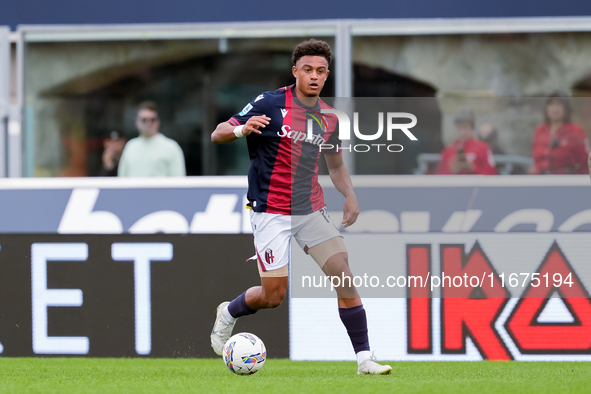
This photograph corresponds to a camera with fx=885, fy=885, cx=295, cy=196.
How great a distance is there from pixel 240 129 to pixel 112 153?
2285 mm

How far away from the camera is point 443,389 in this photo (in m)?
4.18

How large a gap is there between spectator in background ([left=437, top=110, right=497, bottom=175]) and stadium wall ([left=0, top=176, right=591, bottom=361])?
0.08 metres

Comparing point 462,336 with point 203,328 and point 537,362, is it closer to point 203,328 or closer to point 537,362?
point 537,362

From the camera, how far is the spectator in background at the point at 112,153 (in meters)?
6.53

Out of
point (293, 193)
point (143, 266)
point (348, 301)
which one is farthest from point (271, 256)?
point (143, 266)

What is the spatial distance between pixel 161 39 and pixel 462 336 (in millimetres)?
3160

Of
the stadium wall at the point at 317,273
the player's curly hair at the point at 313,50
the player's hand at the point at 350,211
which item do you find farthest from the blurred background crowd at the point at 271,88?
the player's curly hair at the point at 313,50

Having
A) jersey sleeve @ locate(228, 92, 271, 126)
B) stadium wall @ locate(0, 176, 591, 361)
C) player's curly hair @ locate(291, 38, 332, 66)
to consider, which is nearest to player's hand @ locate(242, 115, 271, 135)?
jersey sleeve @ locate(228, 92, 271, 126)

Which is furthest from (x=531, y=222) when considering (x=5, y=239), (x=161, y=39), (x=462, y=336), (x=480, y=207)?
(x=5, y=239)

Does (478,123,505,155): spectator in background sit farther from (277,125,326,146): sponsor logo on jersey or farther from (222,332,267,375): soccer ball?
(222,332,267,375): soccer ball

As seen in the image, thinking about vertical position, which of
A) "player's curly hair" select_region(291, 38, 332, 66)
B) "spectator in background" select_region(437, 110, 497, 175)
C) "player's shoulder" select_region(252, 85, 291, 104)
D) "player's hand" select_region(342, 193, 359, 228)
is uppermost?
"player's curly hair" select_region(291, 38, 332, 66)

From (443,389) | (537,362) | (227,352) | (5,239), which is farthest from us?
(5,239)

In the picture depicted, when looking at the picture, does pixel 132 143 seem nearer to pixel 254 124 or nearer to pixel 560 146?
pixel 254 124

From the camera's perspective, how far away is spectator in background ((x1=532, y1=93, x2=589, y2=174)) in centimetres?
596
